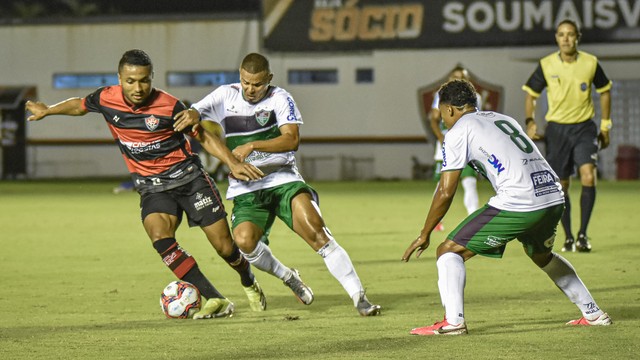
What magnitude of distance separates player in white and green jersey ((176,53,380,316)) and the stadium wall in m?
27.4

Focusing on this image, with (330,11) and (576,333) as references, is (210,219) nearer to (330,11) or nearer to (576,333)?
(576,333)

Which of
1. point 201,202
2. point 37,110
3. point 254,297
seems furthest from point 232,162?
point 37,110

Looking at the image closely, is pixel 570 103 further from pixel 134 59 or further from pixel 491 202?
pixel 134 59

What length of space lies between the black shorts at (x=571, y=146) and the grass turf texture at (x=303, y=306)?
0.99 meters

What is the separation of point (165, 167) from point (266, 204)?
84 centimetres

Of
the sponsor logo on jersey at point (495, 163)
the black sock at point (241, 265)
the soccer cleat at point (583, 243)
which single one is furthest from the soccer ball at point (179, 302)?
the soccer cleat at point (583, 243)

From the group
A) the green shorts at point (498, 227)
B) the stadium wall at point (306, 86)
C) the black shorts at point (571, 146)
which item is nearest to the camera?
the green shorts at point (498, 227)

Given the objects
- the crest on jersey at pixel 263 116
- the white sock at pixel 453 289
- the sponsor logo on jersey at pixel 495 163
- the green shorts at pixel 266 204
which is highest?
the crest on jersey at pixel 263 116

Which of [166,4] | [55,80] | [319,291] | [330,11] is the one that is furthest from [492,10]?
[319,291]

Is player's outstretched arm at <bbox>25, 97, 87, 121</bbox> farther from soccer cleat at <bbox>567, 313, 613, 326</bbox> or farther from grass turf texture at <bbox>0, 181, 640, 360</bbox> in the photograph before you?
soccer cleat at <bbox>567, 313, 613, 326</bbox>

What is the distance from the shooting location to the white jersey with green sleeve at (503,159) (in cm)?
732

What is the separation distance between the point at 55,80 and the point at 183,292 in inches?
1262

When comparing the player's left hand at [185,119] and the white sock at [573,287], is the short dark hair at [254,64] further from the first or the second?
the white sock at [573,287]

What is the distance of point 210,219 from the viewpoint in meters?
8.78
